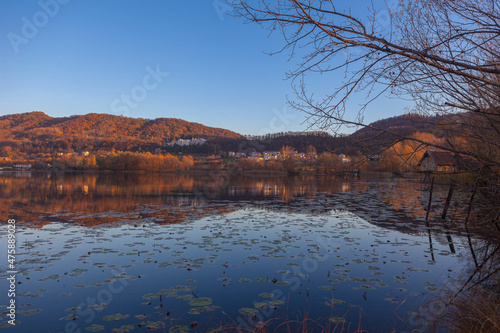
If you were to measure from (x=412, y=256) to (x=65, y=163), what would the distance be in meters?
106

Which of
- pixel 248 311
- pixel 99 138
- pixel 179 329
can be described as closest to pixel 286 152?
pixel 248 311

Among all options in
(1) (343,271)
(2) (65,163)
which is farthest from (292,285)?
(2) (65,163)

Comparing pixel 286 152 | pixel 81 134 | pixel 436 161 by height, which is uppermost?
pixel 81 134

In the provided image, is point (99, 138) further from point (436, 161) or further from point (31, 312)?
point (31, 312)

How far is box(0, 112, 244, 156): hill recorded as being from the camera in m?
132

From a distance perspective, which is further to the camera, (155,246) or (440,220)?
(440,220)

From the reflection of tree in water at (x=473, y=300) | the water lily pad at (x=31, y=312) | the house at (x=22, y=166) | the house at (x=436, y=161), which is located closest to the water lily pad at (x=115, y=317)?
the water lily pad at (x=31, y=312)

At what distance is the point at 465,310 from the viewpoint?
4.48 metres

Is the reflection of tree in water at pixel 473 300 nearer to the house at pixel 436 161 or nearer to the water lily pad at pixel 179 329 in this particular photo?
the water lily pad at pixel 179 329

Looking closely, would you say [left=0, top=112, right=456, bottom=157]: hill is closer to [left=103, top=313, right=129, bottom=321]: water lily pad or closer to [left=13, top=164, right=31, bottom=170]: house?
[left=13, top=164, right=31, bottom=170]: house

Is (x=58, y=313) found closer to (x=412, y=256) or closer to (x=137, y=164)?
(x=412, y=256)

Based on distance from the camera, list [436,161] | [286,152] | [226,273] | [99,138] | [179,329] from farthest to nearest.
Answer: [99,138]
[286,152]
[436,161]
[226,273]
[179,329]

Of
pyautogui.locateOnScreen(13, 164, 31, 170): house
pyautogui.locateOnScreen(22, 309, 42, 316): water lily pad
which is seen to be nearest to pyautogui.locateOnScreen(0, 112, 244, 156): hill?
pyautogui.locateOnScreen(13, 164, 31, 170): house

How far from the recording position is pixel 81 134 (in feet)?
501
